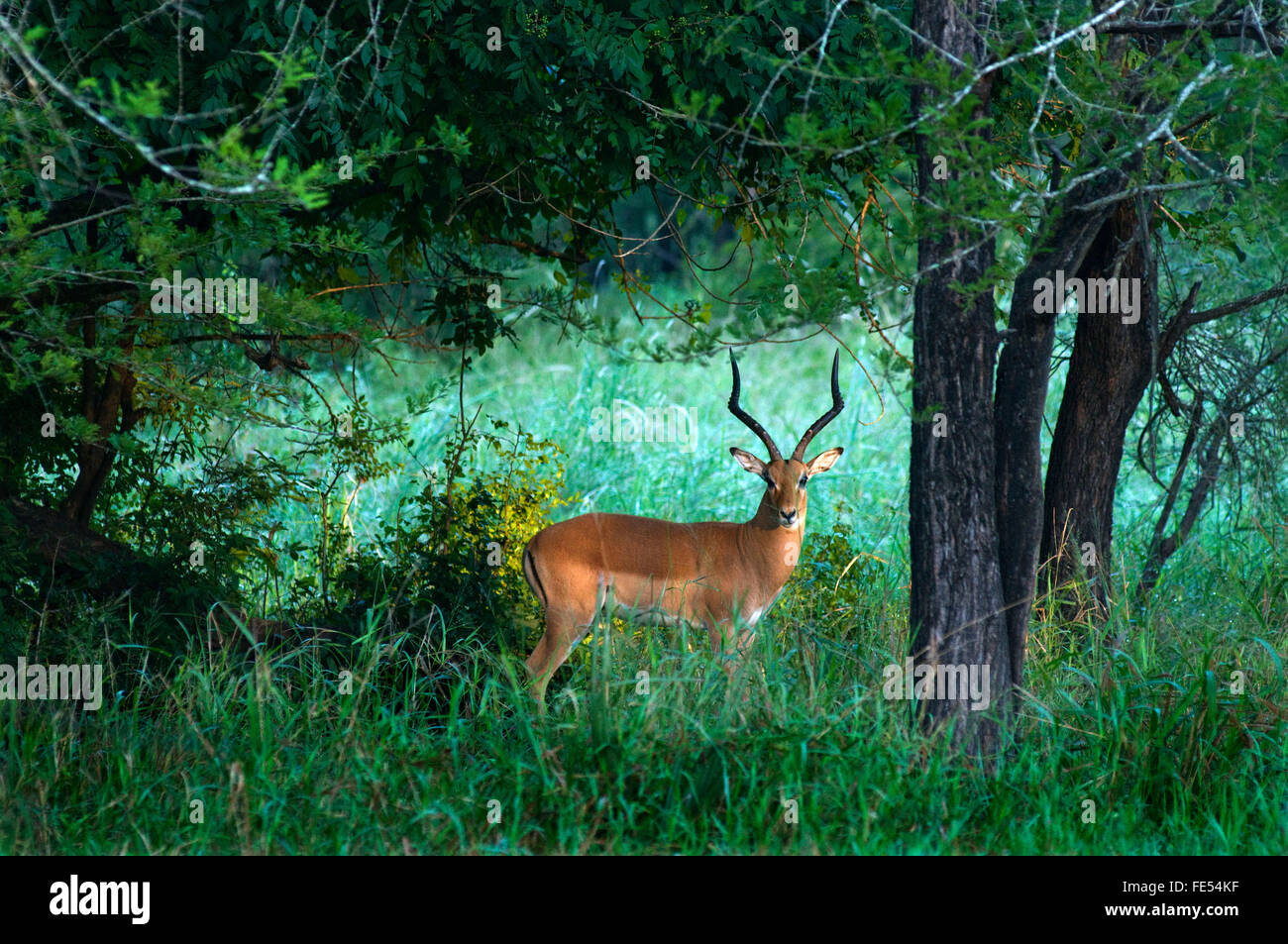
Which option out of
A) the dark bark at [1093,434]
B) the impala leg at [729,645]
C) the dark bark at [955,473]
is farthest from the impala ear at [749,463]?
the dark bark at [955,473]

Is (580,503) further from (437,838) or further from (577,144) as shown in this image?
(437,838)

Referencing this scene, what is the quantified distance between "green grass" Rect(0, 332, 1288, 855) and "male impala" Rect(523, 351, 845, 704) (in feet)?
1.75

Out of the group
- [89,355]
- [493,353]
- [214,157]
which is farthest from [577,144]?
[493,353]

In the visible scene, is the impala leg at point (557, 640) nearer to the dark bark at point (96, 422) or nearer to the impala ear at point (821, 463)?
the impala ear at point (821, 463)

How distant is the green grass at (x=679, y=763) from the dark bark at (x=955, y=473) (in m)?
0.27

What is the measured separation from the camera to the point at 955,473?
18.0 feet

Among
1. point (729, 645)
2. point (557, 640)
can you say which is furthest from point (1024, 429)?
point (557, 640)

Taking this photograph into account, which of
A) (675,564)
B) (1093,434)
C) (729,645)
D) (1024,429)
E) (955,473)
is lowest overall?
(729,645)

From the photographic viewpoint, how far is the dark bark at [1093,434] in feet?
23.6

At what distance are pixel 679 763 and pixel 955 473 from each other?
170cm

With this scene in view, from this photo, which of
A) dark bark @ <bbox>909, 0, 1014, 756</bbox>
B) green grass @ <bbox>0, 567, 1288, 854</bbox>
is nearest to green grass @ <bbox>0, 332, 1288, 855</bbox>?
green grass @ <bbox>0, 567, 1288, 854</bbox>

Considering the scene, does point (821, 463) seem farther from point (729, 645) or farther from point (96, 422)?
point (96, 422)

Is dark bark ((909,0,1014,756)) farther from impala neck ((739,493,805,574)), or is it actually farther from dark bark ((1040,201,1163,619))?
impala neck ((739,493,805,574))

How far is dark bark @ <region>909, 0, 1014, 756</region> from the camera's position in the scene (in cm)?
545
